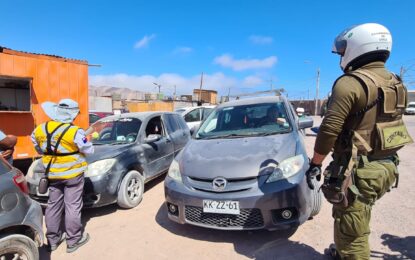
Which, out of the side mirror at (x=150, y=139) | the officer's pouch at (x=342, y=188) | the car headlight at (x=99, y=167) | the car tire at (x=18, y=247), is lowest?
the car tire at (x=18, y=247)

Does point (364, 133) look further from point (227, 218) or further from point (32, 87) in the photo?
point (32, 87)

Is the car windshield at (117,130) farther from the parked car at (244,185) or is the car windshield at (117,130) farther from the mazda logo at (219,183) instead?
the mazda logo at (219,183)

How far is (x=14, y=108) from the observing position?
8250 millimetres

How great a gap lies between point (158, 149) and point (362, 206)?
4064mm

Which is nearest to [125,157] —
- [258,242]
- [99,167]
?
[99,167]

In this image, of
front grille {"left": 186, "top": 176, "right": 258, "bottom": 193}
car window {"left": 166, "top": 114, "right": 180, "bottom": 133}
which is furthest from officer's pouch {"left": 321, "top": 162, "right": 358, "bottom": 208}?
car window {"left": 166, "top": 114, "right": 180, "bottom": 133}

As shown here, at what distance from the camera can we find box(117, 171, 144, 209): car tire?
4414 mm

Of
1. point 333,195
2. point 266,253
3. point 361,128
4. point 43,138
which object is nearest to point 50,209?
point 43,138

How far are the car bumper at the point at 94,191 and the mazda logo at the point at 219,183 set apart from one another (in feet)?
6.19

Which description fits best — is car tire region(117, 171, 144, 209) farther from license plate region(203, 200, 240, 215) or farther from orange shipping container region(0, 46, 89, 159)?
orange shipping container region(0, 46, 89, 159)

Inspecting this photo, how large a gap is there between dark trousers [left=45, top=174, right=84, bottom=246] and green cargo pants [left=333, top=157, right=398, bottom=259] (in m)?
2.90

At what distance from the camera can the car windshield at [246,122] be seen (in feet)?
13.7

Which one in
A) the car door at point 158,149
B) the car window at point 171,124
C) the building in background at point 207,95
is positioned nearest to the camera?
the car door at point 158,149

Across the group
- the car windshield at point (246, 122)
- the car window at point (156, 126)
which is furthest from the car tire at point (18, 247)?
the car window at point (156, 126)
